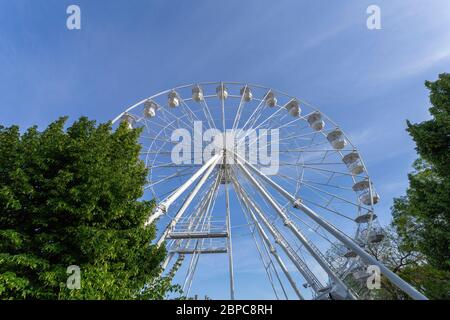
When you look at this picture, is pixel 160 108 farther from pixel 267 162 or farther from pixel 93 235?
pixel 93 235

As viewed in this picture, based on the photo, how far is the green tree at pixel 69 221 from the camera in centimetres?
779

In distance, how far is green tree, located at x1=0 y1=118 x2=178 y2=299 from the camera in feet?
25.6

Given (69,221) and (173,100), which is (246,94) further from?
(69,221)

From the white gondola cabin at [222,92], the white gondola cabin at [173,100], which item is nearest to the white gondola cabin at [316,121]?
the white gondola cabin at [222,92]

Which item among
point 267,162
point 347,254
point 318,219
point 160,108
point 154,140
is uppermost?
point 160,108

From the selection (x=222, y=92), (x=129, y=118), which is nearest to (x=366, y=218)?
(x=222, y=92)

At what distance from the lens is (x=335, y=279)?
15.9m

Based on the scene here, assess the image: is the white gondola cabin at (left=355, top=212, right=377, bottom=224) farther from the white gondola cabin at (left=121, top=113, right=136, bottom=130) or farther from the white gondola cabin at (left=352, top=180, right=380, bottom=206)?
the white gondola cabin at (left=121, top=113, right=136, bottom=130)

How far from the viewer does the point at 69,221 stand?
8.83m

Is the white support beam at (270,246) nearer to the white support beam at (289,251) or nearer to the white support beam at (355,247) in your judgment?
the white support beam at (289,251)

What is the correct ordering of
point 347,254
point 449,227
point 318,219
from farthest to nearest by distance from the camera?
point 347,254 → point 318,219 → point 449,227

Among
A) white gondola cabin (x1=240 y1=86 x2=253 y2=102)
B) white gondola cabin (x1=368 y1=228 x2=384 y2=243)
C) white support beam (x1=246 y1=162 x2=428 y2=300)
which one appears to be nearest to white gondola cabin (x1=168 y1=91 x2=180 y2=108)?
white gondola cabin (x1=240 y1=86 x2=253 y2=102)
